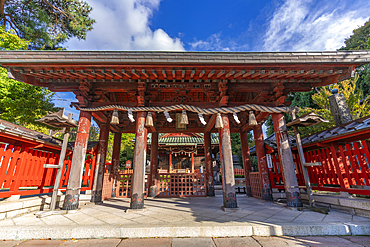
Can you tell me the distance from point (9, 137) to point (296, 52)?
9.03m

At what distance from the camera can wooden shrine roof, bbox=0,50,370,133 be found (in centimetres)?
480

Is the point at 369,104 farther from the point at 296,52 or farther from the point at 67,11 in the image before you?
the point at 67,11

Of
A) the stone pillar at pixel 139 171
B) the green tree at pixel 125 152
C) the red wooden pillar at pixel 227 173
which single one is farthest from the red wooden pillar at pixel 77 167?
the green tree at pixel 125 152

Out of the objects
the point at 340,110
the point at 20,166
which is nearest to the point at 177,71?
the point at 20,166

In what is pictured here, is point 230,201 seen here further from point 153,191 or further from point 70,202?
point 70,202

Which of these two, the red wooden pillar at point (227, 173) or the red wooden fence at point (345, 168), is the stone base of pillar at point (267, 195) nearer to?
the red wooden fence at point (345, 168)

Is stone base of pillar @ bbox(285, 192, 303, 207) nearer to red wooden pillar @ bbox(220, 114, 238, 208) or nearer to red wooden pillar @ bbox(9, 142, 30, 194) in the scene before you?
red wooden pillar @ bbox(220, 114, 238, 208)

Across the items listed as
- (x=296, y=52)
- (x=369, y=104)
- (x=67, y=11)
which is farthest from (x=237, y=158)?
(x=67, y=11)

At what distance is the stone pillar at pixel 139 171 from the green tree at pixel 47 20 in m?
12.6

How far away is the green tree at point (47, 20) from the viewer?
11.7m

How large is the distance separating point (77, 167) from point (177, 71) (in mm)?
4660

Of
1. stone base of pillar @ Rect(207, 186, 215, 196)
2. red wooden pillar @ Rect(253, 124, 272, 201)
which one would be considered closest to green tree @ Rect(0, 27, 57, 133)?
stone base of pillar @ Rect(207, 186, 215, 196)

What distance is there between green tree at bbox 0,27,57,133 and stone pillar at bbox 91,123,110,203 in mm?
7326

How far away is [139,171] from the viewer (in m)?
5.22
